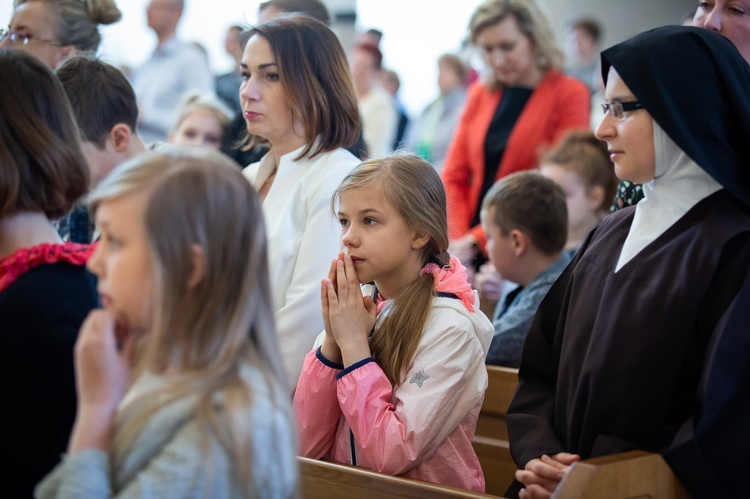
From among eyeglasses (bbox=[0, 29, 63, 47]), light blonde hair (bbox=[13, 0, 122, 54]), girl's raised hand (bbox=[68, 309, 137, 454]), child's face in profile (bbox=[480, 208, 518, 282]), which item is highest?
light blonde hair (bbox=[13, 0, 122, 54])

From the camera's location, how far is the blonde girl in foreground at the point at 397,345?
2.28 m

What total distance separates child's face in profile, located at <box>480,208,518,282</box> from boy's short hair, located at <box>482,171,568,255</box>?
0.02 meters

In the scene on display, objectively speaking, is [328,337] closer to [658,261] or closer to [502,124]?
[658,261]

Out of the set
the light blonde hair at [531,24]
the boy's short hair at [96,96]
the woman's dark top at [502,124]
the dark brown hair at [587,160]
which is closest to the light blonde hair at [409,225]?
the boy's short hair at [96,96]

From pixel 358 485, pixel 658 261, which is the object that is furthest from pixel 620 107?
pixel 358 485

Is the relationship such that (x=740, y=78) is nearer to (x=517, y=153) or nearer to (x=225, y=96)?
(x=517, y=153)

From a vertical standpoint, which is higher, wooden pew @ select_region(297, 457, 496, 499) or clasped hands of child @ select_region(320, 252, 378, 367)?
clasped hands of child @ select_region(320, 252, 378, 367)

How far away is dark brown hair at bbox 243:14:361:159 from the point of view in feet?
9.95

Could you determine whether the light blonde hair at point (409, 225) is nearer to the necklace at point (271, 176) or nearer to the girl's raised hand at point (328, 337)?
the girl's raised hand at point (328, 337)

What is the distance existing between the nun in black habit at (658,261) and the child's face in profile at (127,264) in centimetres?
107

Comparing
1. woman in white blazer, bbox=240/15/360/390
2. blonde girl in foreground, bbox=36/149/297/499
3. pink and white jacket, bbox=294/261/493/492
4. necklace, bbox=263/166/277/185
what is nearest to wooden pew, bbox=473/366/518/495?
pink and white jacket, bbox=294/261/493/492

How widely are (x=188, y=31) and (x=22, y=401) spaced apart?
752 cm

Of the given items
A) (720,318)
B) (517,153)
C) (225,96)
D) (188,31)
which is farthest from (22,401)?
(188,31)

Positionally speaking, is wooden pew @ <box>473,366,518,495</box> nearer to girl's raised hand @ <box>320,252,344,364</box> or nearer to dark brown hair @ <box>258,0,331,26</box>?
girl's raised hand @ <box>320,252,344,364</box>
